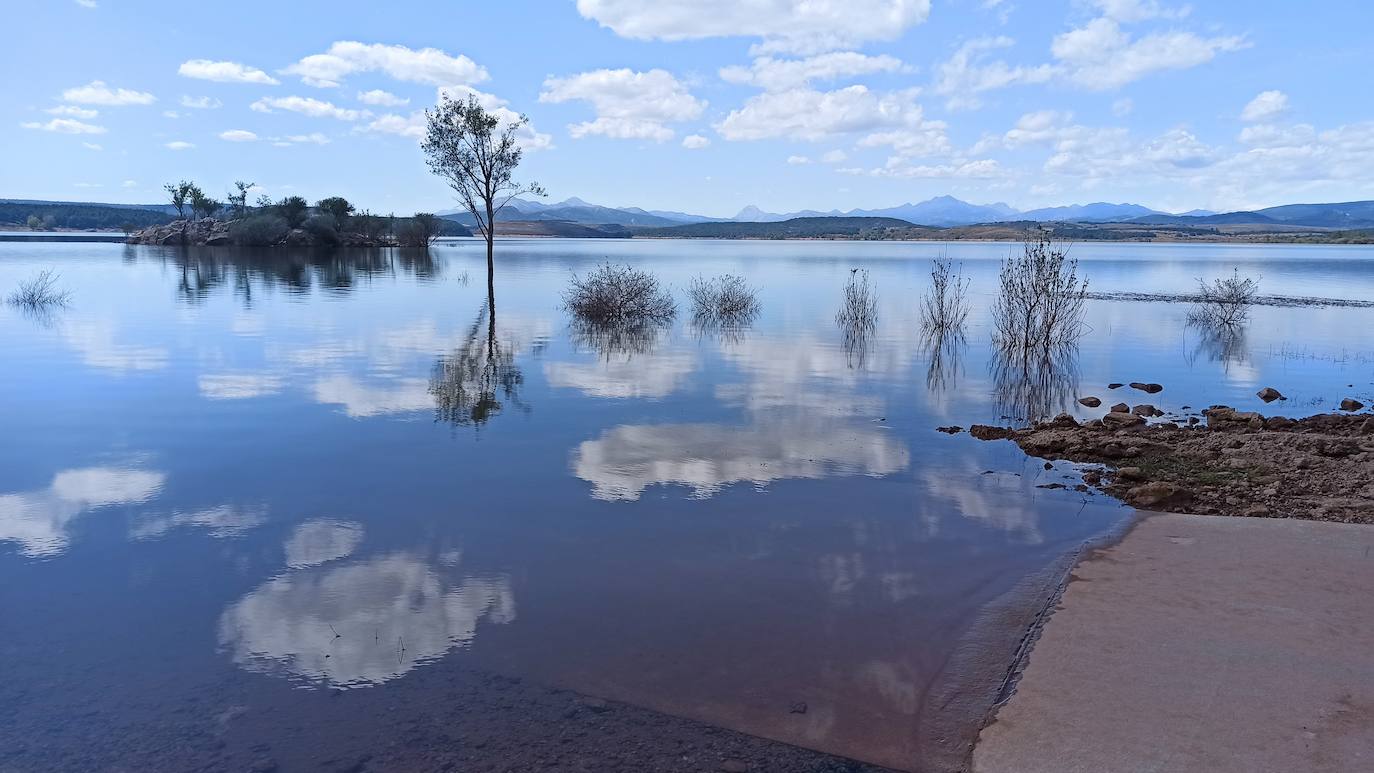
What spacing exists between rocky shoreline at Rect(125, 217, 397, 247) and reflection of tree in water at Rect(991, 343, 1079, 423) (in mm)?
71076

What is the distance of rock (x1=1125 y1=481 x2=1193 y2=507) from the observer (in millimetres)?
9188

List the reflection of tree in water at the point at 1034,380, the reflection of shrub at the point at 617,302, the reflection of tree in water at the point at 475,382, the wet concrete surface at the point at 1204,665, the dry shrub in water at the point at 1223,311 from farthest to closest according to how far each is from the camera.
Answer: the dry shrub in water at the point at 1223,311 < the reflection of shrub at the point at 617,302 < the reflection of tree in water at the point at 1034,380 < the reflection of tree in water at the point at 475,382 < the wet concrete surface at the point at 1204,665

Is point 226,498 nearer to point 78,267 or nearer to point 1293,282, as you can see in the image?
point 78,267

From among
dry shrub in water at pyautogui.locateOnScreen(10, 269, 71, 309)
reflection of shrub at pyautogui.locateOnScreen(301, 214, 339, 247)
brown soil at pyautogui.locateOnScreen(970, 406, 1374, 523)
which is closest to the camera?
brown soil at pyautogui.locateOnScreen(970, 406, 1374, 523)

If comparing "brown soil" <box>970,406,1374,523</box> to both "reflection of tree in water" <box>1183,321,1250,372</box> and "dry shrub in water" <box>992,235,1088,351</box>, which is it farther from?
"dry shrub in water" <box>992,235,1088,351</box>

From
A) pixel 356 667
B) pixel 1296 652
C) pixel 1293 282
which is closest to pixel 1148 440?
pixel 1296 652

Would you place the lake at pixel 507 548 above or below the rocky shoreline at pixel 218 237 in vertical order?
below

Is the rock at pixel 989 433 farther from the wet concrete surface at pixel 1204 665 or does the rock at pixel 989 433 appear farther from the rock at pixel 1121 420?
the wet concrete surface at pixel 1204 665

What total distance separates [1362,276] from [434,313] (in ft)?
178

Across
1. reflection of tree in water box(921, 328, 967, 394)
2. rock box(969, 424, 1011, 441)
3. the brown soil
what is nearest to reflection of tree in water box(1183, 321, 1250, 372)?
reflection of tree in water box(921, 328, 967, 394)

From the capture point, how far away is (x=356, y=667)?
18.1 feet

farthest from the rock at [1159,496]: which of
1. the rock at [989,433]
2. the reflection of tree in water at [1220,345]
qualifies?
the reflection of tree in water at [1220,345]

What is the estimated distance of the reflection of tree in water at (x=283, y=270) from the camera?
35.9 metres

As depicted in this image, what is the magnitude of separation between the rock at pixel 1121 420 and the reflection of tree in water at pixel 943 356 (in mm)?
3514
